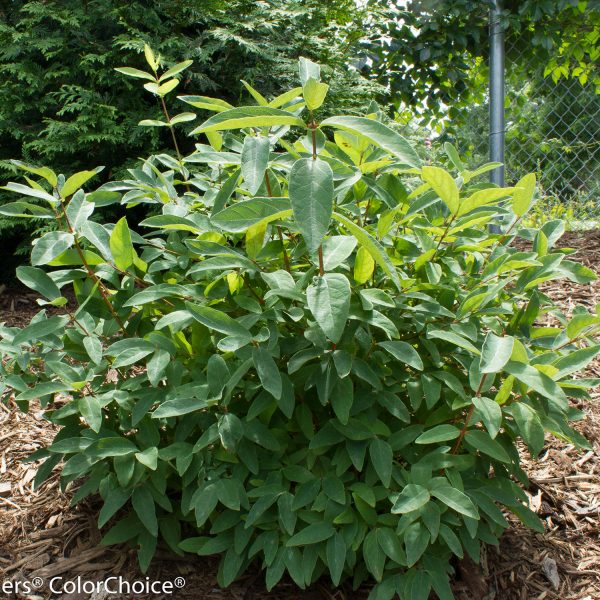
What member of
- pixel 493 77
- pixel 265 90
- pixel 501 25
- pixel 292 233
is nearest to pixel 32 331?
pixel 292 233

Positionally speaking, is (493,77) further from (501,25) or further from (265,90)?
(265,90)

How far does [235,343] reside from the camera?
135 cm

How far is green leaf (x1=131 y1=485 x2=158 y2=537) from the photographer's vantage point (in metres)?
1.58

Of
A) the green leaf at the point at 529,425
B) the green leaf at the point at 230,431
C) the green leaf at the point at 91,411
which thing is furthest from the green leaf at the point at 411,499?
the green leaf at the point at 91,411

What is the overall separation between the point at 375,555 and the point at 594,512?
1.00 metres

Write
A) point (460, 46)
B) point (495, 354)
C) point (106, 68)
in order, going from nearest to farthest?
point (495, 354) < point (106, 68) < point (460, 46)

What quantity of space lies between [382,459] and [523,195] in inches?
29.0

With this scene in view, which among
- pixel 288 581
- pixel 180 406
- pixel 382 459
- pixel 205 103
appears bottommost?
pixel 288 581

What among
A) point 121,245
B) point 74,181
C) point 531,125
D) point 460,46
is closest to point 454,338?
point 121,245

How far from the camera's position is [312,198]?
1.10m

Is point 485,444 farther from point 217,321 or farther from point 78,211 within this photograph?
point 78,211

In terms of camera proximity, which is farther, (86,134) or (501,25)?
(501,25)

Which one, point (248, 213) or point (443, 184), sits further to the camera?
point (443, 184)

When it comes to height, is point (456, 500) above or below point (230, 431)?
above
